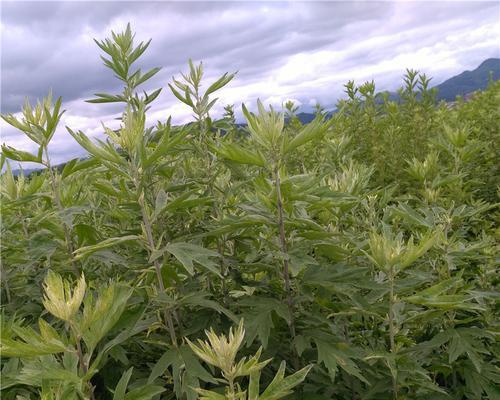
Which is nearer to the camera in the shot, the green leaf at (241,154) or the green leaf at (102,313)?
the green leaf at (102,313)

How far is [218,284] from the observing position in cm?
227

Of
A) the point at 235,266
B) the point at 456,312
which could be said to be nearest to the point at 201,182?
the point at 235,266

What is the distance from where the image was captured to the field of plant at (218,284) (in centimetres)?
145

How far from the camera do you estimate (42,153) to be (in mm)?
1946

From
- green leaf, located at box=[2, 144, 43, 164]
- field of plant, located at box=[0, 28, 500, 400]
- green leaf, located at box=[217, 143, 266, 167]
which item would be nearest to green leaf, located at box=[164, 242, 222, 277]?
field of plant, located at box=[0, 28, 500, 400]

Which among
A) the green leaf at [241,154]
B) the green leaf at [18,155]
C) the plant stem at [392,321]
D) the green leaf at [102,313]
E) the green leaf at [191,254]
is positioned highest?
the green leaf at [18,155]

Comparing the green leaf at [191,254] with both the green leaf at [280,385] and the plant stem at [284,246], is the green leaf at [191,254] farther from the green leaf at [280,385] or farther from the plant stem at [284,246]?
the green leaf at [280,385]

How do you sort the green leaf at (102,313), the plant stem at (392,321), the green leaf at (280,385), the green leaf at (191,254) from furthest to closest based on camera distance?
the plant stem at (392,321) < the green leaf at (191,254) < the green leaf at (102,313) < the green leaf at (280,385)

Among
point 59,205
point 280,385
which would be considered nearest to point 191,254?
point 280,385

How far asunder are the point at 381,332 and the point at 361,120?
4.38 m

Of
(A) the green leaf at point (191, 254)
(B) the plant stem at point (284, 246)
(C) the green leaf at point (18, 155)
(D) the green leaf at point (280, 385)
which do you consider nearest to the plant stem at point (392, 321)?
(B) the plant stem at point (284, 246)

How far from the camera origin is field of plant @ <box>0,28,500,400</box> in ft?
4.74

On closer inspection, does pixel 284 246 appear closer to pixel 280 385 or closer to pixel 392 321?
pixel 392 321

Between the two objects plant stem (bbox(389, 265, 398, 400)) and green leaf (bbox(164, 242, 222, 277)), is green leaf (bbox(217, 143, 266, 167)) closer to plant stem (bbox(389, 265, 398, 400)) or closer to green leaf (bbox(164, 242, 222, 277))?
green leaf (bbox(164, 242, 222, 277))
